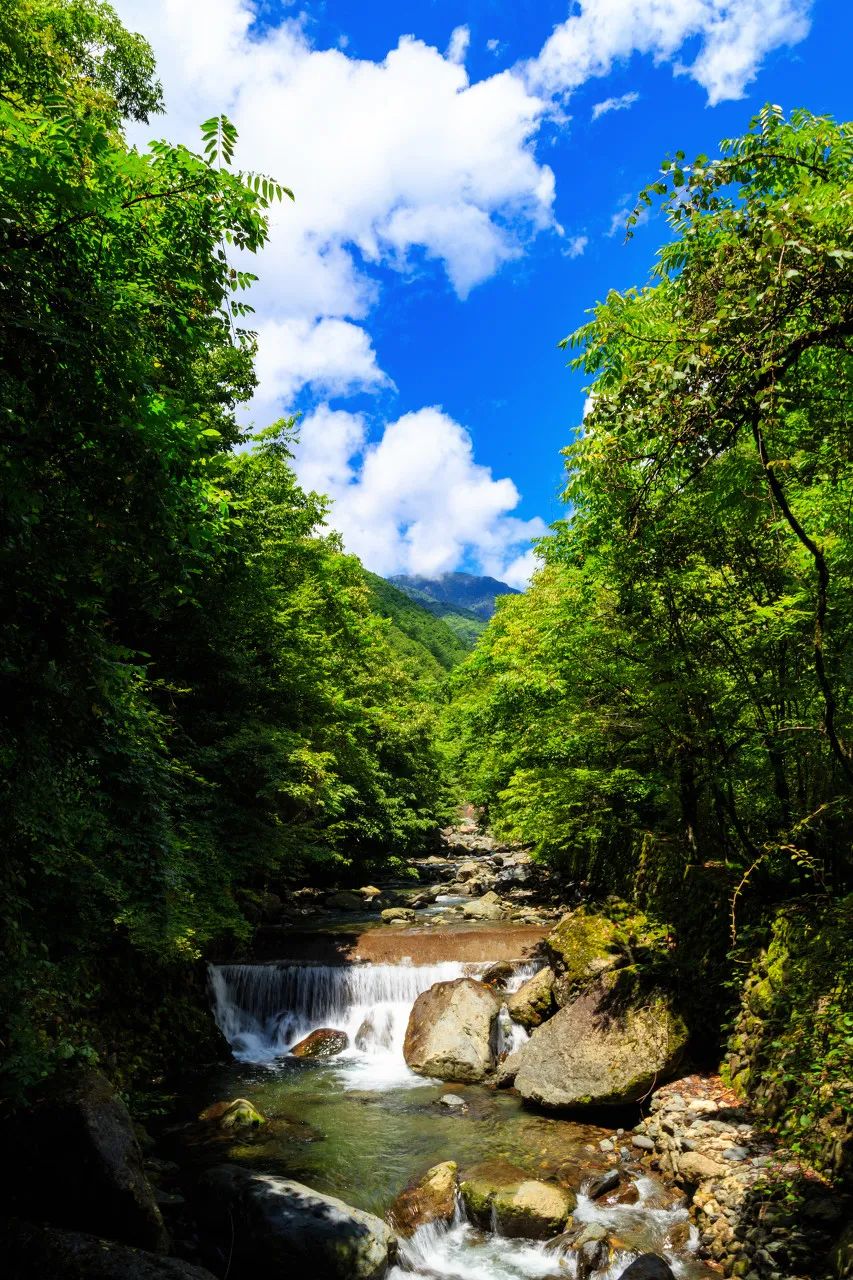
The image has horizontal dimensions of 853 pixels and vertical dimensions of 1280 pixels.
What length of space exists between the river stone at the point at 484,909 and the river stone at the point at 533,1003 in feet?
23.9

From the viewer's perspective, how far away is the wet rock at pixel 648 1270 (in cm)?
634

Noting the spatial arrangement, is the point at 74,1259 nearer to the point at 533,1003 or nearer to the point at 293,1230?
the point at 293,1230

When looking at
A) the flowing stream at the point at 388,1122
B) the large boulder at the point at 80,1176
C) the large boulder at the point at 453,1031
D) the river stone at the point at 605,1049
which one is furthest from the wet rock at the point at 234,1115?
the large boulder at the point at 80,1176

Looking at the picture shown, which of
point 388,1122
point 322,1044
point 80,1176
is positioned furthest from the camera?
point 322,1044

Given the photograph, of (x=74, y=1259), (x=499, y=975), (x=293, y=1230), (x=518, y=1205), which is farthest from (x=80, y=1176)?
(x=499, y=975)

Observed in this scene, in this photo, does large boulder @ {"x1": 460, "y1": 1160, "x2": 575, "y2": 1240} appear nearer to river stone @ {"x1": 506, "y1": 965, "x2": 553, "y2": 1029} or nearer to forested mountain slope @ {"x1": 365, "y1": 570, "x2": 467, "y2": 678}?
river stone @ {"x1": 506, "y1": 965, "x2": 553, "y2": 1029}

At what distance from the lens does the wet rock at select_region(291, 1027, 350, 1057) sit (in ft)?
47.1

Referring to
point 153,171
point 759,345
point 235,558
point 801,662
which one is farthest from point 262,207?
point 235,558

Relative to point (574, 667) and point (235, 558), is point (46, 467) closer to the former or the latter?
point (574, 667)

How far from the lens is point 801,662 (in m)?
8.52

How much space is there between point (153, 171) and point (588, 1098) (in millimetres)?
12435

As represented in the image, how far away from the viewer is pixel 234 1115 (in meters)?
10.6

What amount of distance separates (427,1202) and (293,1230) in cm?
219

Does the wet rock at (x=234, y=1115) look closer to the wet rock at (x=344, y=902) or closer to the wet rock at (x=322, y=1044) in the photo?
the wet rock at (x=322, y=1044)
